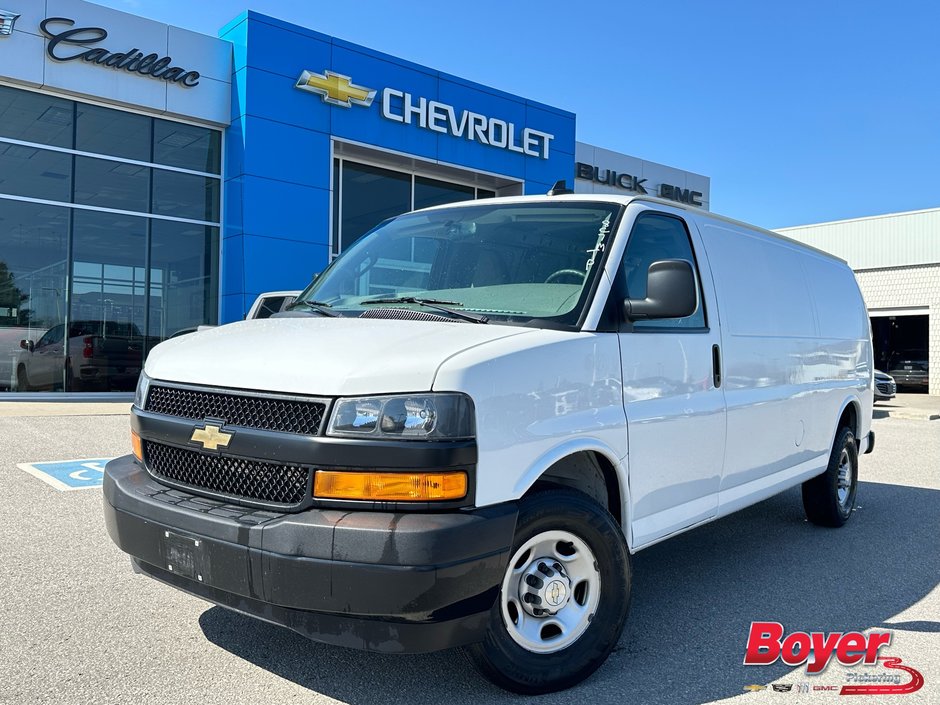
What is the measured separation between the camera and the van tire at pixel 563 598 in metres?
2.98

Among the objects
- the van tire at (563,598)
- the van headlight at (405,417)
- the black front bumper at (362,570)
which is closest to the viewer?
the black front bumper at (362,570)

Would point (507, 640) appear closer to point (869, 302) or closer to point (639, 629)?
point (639, 629)

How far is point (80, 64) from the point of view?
589 inches

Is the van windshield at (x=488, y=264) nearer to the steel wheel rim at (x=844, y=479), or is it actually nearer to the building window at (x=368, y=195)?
the steel wheel rim at (x=844, y=479)

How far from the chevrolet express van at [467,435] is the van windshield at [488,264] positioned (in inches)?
0.6

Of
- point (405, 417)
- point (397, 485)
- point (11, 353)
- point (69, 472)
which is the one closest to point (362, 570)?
point (397, 485)

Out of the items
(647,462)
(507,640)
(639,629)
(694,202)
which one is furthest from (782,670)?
(694,202)

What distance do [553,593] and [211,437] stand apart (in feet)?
4.78

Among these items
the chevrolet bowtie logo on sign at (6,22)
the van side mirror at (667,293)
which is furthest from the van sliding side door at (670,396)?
the chevrolet bowtie logo on sign at (6,22)

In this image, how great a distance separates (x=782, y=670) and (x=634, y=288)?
1.81 metres

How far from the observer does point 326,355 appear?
9.63 feet

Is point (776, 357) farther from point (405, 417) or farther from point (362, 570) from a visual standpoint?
point (362, 570)

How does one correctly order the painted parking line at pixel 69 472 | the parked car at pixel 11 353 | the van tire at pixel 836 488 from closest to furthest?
the van tire at pixel 836 488
the painted parking line at pixel 69 472
the parked car at pixel 11 353

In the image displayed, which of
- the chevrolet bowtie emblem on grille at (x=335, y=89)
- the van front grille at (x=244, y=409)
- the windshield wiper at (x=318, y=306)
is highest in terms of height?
the chevrolet bowtie emblem on grille at (x=335, y=89)
